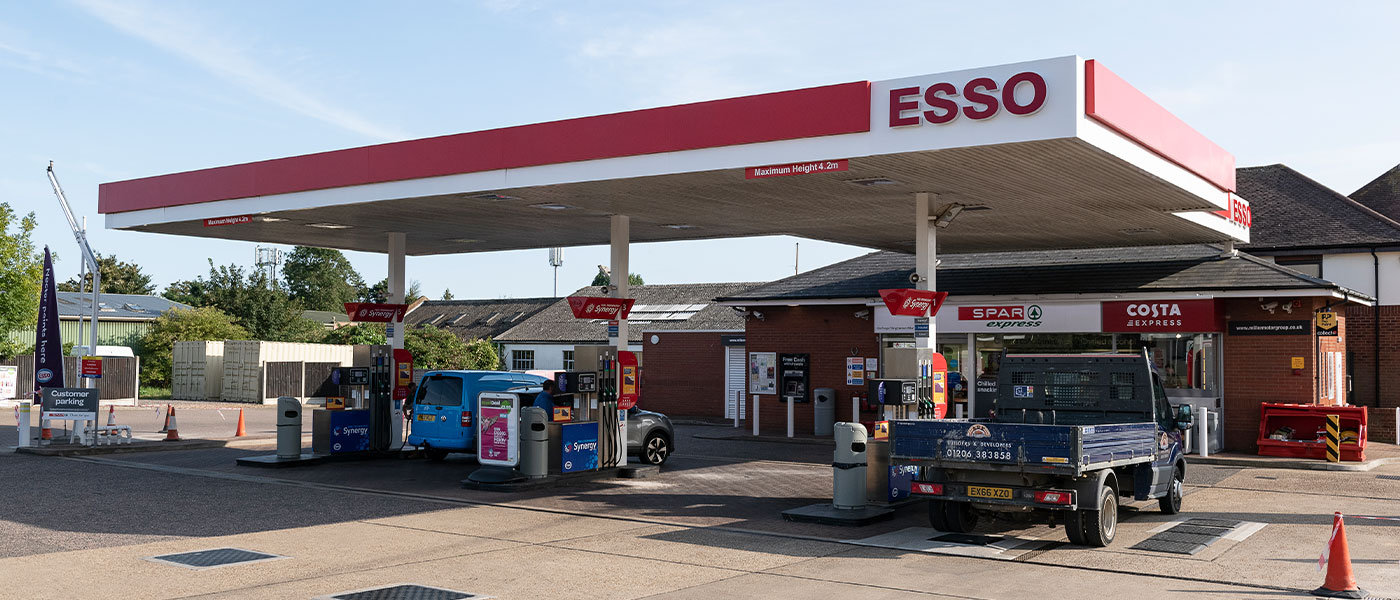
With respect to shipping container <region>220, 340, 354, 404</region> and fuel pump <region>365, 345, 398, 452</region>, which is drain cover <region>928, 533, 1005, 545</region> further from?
shipping container <region>220, 340, 354, 404</region>

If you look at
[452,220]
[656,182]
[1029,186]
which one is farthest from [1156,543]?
[452,220]

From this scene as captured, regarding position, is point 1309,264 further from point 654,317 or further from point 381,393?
point 381,393

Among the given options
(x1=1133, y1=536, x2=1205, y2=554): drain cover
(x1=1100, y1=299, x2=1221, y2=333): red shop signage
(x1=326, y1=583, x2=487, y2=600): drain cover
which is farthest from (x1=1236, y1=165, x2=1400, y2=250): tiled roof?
(x1=326, y1=583, x2=487, y2=600): drain cover

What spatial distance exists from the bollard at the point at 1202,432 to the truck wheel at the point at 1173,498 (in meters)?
→ 7.47

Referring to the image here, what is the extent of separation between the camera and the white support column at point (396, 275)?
2030 cm

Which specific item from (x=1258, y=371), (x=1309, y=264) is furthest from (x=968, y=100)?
(x=1309, y=264)

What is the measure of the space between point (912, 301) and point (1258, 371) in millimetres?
10241

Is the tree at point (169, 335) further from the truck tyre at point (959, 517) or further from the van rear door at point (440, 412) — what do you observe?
the truck tyre at point (959, 517)

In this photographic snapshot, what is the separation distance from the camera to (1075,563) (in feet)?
33.5

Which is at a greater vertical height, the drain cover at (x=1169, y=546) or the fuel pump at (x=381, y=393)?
the fuel pump at (x=381, y=393)

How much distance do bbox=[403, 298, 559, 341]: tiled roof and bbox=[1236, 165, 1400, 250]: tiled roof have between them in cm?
3293

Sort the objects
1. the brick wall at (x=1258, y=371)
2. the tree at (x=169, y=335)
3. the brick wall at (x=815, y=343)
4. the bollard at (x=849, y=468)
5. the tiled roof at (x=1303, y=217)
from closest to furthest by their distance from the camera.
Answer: the bollard at (x=849, y=468), the brick wall at (x=1258, y=371), the brick wall at (x=815, y=343), the tiled roof at (x=1303, y=217), the tree at (x=169, y=335)

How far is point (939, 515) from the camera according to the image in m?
11.7

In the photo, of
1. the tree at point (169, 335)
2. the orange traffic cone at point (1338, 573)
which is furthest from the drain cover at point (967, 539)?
the tree at point (169, 335)
